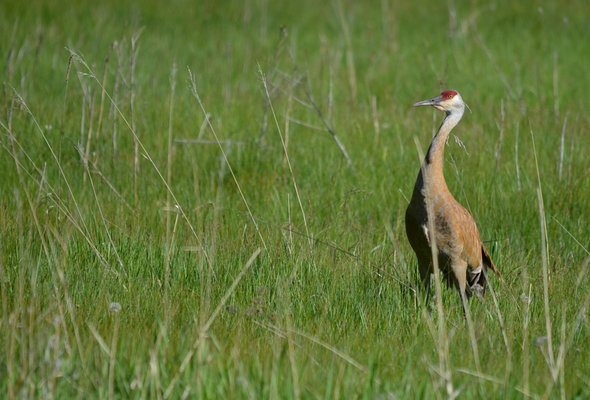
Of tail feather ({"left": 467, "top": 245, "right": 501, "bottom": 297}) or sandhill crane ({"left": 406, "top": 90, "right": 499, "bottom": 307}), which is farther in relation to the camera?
tail feather ({"left": 467, "top": 245, "right": 501, "bottom": 297})

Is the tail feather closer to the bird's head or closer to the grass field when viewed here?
the grass field

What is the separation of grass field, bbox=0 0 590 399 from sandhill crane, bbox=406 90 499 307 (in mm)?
100

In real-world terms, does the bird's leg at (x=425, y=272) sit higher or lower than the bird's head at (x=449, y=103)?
lower

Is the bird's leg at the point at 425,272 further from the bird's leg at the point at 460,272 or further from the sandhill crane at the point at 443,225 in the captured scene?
the bird's leg at the point at 460,272

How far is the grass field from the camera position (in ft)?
12.0

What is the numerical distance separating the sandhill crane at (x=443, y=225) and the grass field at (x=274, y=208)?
100mm

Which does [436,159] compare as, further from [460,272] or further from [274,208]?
[274,208]

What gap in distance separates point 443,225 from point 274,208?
1.35 m

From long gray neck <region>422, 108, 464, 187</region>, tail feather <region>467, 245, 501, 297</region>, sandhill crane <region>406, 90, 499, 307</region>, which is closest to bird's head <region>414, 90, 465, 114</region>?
sandhill crane <region>406, 90, 499, 307</region>

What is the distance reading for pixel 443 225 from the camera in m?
5.06

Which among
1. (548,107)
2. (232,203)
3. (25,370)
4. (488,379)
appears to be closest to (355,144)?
(232,203)

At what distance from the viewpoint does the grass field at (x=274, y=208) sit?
3672 mm

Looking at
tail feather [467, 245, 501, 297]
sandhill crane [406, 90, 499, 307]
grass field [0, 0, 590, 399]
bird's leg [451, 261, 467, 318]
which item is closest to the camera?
grass field [0, 0, 590, 399]

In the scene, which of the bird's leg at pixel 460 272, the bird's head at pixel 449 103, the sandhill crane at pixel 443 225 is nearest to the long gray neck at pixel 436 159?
the sandhill crane at pixel 443 225
